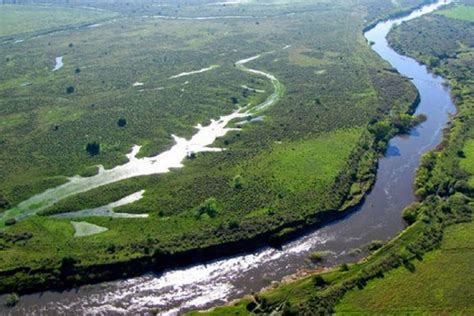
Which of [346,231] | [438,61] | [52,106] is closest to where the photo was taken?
[346,231]

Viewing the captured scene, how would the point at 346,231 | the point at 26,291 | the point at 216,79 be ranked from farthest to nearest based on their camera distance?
1. the point at 216,79
2. the point at 346,231
3. the point at 26,291

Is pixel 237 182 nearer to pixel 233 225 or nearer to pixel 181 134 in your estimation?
pixel 233 225

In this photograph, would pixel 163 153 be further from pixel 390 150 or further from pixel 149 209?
pixel 390 150

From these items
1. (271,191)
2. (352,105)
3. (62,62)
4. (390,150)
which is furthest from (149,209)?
(62,62)

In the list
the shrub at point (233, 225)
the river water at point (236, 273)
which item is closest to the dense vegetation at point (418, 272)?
the river water at point (236, 273)

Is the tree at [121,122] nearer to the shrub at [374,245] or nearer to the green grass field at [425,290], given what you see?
the shrub at [374,245]

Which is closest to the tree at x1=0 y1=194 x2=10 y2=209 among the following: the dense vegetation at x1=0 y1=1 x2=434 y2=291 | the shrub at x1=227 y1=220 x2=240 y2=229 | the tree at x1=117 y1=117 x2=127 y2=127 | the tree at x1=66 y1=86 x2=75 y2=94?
the dense vegetation at x1=0 y1=1 x2=434 y2=291

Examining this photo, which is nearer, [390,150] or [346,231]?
[346,231]
